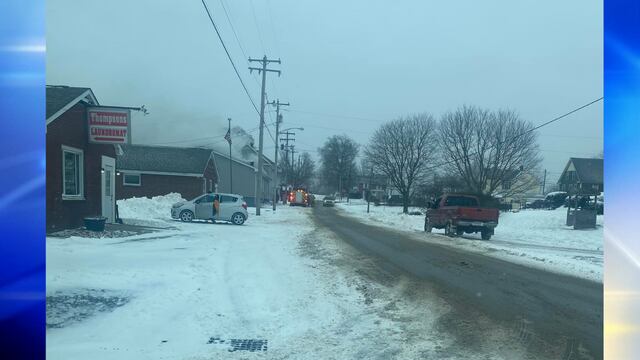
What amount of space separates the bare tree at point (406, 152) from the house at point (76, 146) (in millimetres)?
36600

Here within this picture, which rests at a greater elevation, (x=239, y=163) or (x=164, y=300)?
(x=239, y=163)

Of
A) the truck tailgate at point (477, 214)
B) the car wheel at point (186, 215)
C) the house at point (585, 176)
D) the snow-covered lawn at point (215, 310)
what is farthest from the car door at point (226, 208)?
the house at point (585, 176)

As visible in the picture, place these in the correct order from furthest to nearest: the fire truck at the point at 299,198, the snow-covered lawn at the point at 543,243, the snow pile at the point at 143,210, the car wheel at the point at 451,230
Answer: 1. the fire truck at the point at 299,198
2. the snow pile at the point at 143,210
3. the car wheel at the point at 451,230
4. the snow-covered lawn at the point at 543,243

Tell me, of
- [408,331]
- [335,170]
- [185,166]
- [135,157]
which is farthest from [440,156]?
[335,170]

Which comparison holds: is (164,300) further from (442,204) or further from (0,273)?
(442,204)

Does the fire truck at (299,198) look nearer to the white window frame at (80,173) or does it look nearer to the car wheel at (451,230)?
the car wheel at (451,230)

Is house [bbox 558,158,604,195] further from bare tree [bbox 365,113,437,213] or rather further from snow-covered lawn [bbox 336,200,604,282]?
bare tree [bbox 365,113,437,213]

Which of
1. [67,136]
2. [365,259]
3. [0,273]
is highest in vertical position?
[67,136]

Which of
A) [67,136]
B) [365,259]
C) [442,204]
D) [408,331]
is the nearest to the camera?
[408,331]

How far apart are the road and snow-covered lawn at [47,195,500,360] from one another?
653mm

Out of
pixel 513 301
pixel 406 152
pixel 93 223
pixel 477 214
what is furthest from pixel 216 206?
pixel 406 152

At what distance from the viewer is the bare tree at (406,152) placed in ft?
169

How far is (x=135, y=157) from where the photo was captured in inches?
1716

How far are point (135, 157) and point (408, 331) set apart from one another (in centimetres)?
4111
